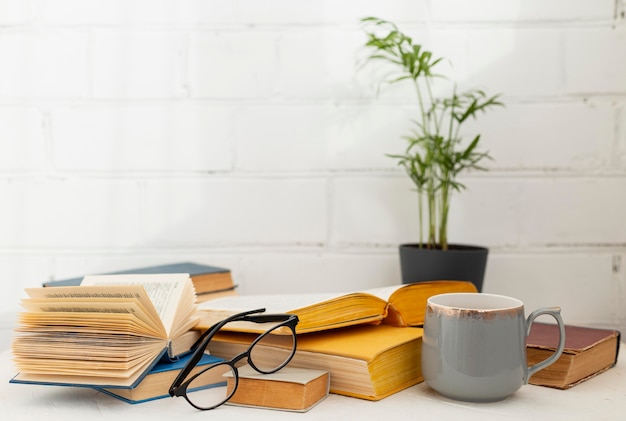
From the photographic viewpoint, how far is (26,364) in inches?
28.7

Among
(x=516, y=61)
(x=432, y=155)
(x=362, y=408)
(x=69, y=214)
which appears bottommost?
(x=362, y=408)

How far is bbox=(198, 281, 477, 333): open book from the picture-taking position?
782mm

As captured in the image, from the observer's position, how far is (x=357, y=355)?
72 centimetres

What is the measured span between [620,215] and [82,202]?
40.3 inches

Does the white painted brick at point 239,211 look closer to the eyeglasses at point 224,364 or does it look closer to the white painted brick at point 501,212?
the white painted brick at point 501,212

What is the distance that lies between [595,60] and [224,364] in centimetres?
90

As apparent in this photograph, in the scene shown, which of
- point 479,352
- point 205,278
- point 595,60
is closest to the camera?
point 479,352

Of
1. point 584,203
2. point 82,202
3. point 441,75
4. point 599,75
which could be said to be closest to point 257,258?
point 82,202

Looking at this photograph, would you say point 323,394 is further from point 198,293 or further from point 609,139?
point 609,139

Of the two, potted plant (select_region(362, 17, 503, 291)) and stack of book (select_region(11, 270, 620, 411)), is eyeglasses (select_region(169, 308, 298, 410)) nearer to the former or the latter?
stack of book (select_region(11, 270, 620, 411))

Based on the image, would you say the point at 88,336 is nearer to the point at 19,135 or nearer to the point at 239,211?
the point at 239,211

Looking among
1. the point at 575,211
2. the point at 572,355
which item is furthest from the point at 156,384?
the point at 575,211

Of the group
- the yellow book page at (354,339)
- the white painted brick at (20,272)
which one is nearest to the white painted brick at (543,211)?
the yellow book page at (354,339)

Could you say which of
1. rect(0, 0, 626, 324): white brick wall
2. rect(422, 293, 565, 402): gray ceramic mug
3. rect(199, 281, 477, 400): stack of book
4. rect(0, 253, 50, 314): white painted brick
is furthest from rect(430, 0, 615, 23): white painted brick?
rect(0, 253, 50, 314): white painted brick
